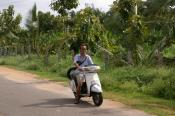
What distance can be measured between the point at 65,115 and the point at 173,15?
7.53 metres

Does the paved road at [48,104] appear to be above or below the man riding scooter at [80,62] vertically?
below

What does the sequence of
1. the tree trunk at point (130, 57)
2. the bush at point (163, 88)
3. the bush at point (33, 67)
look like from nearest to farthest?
1. the bush at point (163, 88)
2. the tree trunk at point (130, 57)
3. the bush at point (33, 67)

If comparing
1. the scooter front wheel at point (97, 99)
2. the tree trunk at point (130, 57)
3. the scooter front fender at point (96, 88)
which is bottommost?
the scooter front wheel at point (97, 99)

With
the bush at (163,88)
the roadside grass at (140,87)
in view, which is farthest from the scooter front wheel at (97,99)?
the bush at (163,88)

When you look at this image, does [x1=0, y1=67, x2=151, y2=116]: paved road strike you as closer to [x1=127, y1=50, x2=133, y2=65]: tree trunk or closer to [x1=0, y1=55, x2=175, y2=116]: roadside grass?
[x1=0, y1=55, x2=175, y2=116]: roadside grass

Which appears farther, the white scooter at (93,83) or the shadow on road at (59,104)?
the shadow on road at (59,104)

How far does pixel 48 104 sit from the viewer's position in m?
13.5

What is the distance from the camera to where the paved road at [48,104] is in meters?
12.0

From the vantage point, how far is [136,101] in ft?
46.6

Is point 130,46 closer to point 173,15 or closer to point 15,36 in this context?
point 173,15

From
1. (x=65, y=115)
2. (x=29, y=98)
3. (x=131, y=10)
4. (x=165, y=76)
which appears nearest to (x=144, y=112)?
(x=65, y=115)

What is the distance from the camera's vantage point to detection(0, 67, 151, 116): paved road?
12039 mm

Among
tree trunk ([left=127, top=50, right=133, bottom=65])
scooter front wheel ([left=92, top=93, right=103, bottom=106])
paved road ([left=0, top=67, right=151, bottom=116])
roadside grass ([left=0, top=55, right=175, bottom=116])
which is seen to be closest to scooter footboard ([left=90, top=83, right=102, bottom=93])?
scooter front wheel ([left=92, top=93, right=103, bottom=106])

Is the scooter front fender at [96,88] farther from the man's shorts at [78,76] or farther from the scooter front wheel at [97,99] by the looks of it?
the man's shorts at [78,76]
